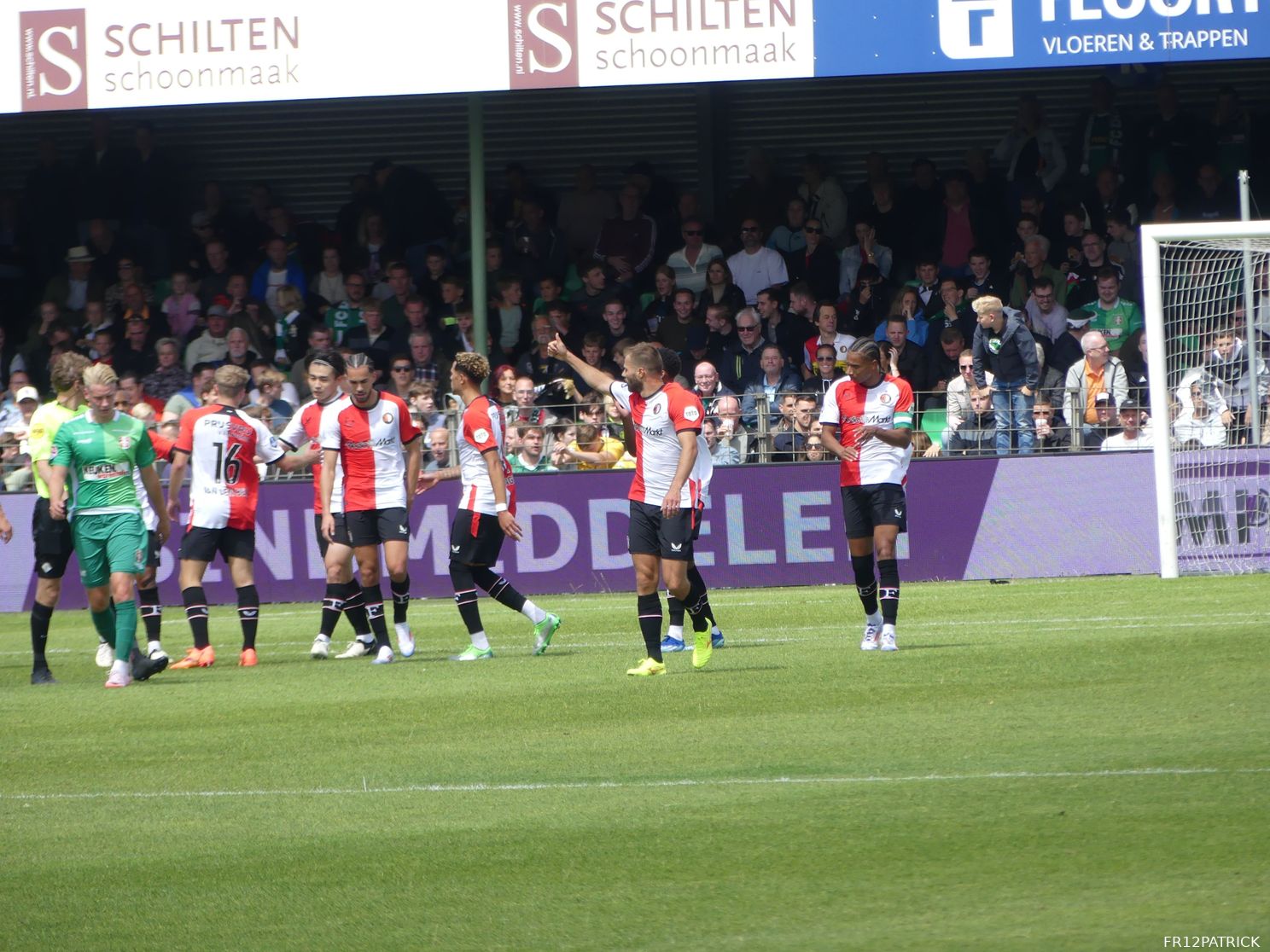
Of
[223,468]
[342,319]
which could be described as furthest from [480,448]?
[342,319]

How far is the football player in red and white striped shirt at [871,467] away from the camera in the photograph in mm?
11453

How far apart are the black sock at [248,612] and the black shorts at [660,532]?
3498 mm

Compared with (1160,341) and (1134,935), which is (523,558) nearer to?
(1160,341)

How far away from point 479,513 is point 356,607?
5.61ft

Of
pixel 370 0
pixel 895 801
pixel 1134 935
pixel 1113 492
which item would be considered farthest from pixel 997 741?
pixel 370 0

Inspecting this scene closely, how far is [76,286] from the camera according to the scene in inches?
949

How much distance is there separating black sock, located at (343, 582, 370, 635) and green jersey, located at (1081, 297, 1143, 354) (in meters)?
9.73

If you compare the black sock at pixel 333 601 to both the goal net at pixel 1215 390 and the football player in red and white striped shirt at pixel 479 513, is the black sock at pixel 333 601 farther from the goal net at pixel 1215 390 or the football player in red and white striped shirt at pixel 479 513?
the goal net at pixel 1215 390

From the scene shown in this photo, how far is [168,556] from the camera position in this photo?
61.7ft

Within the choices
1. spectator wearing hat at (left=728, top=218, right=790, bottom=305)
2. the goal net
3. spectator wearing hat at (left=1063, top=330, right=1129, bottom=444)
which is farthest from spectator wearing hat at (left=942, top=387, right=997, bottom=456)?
spectator wearing hat at (left=728, top=218, right=790, bottom=305)

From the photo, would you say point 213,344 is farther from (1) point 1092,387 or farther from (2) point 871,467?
(2) point 871,467

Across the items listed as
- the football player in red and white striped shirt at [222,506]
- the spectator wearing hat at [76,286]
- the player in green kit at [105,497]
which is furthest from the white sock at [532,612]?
the spectator wearing hat at [76,286]

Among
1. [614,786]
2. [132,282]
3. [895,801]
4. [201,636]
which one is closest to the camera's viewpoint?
[895,801]

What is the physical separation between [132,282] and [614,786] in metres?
17.8
